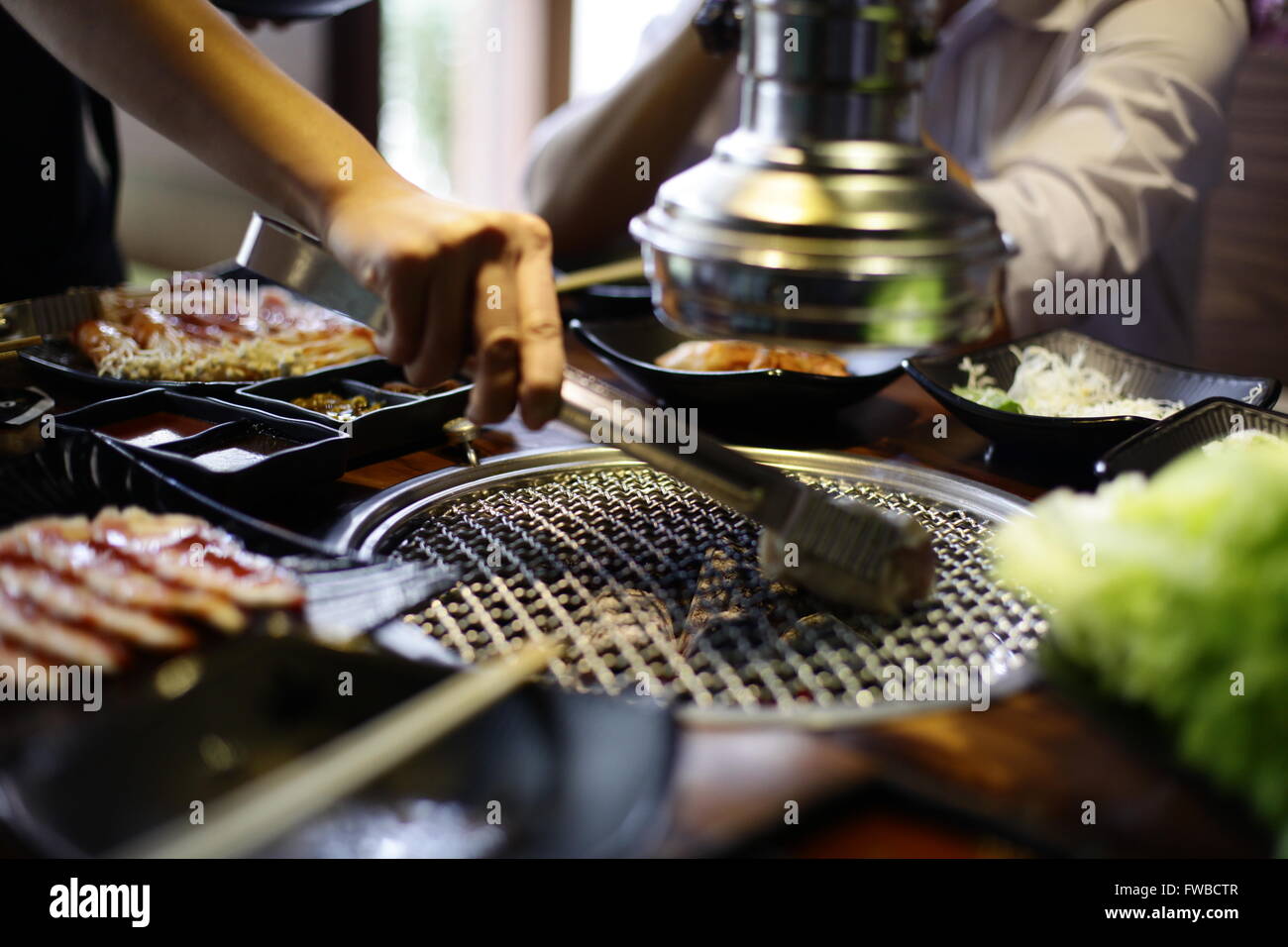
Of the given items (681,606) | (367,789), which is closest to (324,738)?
(367,789)

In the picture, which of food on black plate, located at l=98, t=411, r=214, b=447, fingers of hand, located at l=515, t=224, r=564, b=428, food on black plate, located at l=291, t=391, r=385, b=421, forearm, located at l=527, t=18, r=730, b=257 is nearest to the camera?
fingers of hand, located at l=515, t=224, r=564, b=428

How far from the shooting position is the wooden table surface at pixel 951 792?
91 centimetres

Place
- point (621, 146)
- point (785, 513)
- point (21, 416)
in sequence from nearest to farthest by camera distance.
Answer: point (785, 513), point (21, 416), point (621, 146)

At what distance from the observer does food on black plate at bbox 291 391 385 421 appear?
192 cm

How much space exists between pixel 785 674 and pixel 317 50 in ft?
18.7

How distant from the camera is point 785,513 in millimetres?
1381

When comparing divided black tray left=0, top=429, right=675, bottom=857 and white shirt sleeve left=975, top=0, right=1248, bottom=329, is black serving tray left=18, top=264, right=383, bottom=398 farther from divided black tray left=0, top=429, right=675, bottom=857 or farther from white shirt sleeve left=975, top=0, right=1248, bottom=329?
white shirt sleeve left=975, top=0, right=1248, bottom=329

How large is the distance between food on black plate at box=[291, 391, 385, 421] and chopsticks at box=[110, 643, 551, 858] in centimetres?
95

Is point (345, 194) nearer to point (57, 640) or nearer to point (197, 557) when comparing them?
point (197, 557)

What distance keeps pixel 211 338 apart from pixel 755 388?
3.61ft

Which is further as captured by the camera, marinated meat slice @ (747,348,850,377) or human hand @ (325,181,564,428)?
marinated meat slice @ (747,348,850,377)

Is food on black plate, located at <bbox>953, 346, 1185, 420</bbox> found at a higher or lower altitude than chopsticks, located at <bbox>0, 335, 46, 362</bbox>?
lower

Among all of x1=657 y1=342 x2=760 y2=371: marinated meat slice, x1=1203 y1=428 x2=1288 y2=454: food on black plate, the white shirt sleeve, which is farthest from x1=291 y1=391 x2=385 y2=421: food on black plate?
the white shirt sleeve
